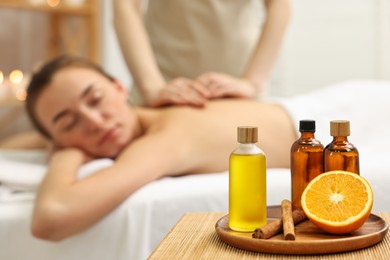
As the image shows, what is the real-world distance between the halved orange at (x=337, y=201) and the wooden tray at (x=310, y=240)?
0.07 feet

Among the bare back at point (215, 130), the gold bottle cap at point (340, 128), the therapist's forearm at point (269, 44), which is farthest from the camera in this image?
the therapist's forearm at point (269, 44)

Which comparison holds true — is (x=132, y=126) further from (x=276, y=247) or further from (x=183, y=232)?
(x=276, y=247)

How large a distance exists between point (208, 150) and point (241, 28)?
0.98 m

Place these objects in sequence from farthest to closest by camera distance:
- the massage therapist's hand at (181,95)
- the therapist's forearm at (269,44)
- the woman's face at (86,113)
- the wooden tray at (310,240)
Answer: the therapist's forearm at (269,44)
the massage therapist's hand at (181,95)
the woman's face at (86,113)
the wooden tray at (310,240)

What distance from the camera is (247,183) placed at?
3.12ft

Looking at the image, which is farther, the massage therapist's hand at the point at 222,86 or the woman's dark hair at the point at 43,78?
the massage therapist's hand at the point at 222,86

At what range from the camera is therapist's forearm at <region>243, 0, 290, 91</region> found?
2146 millimetres

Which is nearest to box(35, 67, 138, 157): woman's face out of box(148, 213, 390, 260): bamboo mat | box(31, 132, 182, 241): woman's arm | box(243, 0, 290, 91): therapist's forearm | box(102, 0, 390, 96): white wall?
box(31, 132, 182, 241): woman's arm

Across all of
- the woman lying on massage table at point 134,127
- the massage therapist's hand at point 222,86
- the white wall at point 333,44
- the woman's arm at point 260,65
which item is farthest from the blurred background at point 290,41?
the massage therapist's hand at point 222,86

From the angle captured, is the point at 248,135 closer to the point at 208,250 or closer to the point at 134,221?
the point at 208,250

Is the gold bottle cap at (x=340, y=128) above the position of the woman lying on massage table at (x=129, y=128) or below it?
above

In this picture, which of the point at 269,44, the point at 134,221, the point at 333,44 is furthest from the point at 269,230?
the point at 333,44

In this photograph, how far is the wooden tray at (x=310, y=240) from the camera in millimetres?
844

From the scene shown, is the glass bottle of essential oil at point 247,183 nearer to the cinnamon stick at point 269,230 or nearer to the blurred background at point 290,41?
the cinnamon stick at point 269,230
